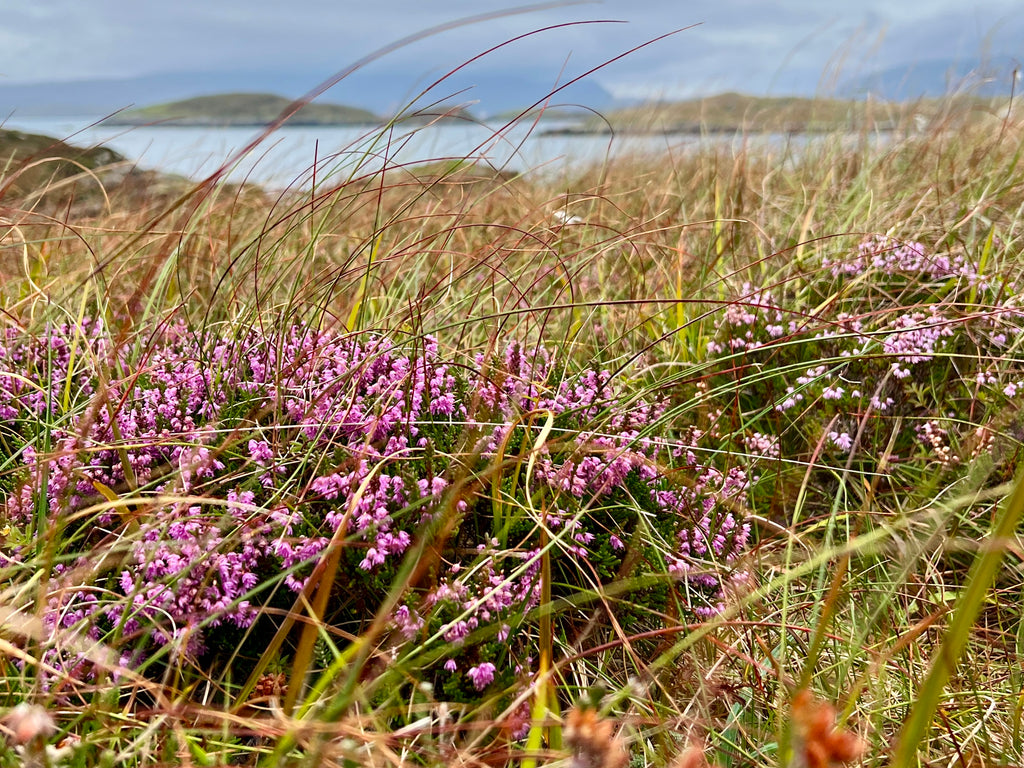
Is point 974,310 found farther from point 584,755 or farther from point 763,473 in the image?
point 584,755

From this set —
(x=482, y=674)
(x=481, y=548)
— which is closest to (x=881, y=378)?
(x=481, y=548)

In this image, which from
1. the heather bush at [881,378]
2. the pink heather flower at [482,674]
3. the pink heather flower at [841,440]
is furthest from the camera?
the heather bush at [881,378]

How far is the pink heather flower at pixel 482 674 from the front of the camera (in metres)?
2.05

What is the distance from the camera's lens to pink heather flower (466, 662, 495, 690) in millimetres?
2049

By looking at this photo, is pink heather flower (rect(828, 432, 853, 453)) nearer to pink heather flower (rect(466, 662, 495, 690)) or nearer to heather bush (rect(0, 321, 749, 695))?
heather bush (rect(0, 321, 749, 695))

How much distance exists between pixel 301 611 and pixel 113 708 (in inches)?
19.4

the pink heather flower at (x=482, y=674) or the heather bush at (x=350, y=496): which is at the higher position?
the heather bush at (x=350, y=496)

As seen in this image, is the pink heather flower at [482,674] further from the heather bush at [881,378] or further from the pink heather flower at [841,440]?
the pink heather flower at [841,440]

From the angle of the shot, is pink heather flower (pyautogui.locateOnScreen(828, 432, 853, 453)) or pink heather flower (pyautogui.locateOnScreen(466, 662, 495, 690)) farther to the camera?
pink heather flower (pyautogui.locateOnScreen(828, 432, 853, 453))

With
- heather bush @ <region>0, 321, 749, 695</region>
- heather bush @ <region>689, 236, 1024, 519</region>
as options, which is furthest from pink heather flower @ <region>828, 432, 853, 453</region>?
heather bush @ <region>0, 321, 749, 695</region>

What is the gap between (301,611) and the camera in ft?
7.42

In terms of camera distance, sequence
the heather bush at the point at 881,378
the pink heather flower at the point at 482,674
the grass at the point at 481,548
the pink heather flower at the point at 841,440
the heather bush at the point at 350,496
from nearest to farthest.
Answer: the grass at the point at 481,548 → the pink heather flower at the point at 482,674 → the heather bush at the point at 350,496 → the pink heather flower at the point at 841,440 → the heather bush at the point at 881,378

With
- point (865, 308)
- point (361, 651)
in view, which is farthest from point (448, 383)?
point (865, 308)

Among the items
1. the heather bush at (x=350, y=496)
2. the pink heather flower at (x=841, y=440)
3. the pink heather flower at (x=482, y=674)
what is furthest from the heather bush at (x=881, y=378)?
the pink heather flower at (x=482, y=674)
